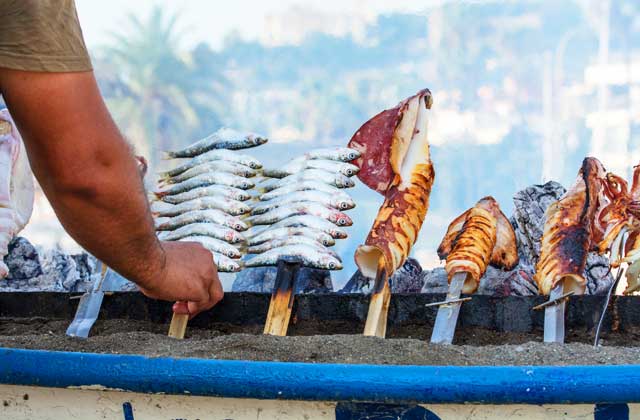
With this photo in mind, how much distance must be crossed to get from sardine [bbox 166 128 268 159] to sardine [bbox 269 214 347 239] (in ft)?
1.61

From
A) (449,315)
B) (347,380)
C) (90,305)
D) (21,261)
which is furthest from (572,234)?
(21,261)

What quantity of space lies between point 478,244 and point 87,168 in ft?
7.25

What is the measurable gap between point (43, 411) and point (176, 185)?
217cm

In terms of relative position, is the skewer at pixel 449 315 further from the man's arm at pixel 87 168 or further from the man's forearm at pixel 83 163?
the man's forearm at pixel 83 163

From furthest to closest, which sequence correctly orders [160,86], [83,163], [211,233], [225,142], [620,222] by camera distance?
[160,86] < [225,142] < [211,233] < [620,222] < [83,163]

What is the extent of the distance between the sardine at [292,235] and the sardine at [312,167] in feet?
1.07

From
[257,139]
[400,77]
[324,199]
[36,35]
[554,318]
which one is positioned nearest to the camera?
[36,35]

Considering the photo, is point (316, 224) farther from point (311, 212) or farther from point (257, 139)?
point (257, 139)

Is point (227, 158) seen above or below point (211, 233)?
above

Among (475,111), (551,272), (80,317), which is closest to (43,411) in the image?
(80,317)

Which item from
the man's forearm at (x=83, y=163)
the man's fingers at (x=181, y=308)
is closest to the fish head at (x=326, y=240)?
the man's fingers at (x=181, y=308)

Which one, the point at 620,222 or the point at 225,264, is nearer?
the point at 620,222

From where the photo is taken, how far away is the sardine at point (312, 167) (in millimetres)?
4021

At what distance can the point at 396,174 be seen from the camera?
3891 millimetres
